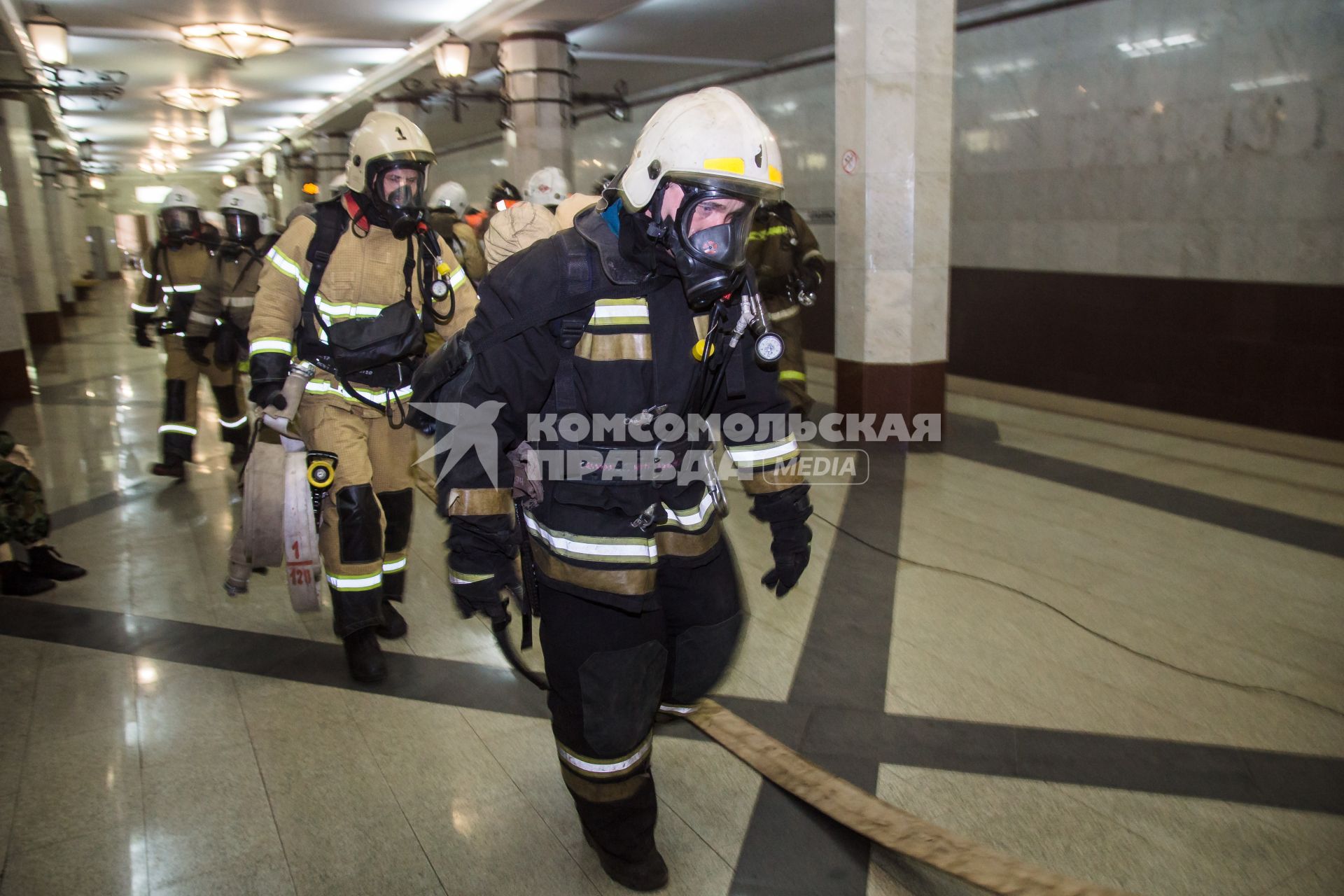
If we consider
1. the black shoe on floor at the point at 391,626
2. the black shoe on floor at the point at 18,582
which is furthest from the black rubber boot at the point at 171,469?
the black shoe on floor at the point at 391,626

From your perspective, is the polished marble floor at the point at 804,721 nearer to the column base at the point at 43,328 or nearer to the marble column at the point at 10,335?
the marble column at the point at 10,335

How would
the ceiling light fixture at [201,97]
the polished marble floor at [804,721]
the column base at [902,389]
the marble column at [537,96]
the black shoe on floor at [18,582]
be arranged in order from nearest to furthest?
the polished marble floor at [804,721], the black shoe on floor at [18,582], the column base at [902,389], the marble column at [537,96], the ceiling light fixture at [201,97]

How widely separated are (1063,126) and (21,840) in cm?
892

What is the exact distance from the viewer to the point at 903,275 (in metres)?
6.80

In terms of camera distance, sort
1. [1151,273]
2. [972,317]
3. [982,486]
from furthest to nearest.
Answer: [972,317] → [1151,273] → [982,486]

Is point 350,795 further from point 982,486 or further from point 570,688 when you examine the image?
point 982,486

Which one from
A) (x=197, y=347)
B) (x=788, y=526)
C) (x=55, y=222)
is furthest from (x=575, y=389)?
(x=55, y=222)

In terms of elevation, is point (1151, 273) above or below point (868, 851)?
above

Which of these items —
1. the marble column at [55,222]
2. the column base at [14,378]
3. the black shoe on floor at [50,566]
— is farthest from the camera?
the marble column at [55,222]

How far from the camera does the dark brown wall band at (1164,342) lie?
21.8 ft

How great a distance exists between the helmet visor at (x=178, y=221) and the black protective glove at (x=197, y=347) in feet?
3.00

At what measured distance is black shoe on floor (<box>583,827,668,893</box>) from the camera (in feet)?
7.70

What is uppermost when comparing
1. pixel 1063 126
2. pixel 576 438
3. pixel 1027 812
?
pixel 1063 126

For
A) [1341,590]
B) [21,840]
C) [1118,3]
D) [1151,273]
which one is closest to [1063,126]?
[1118,3]
